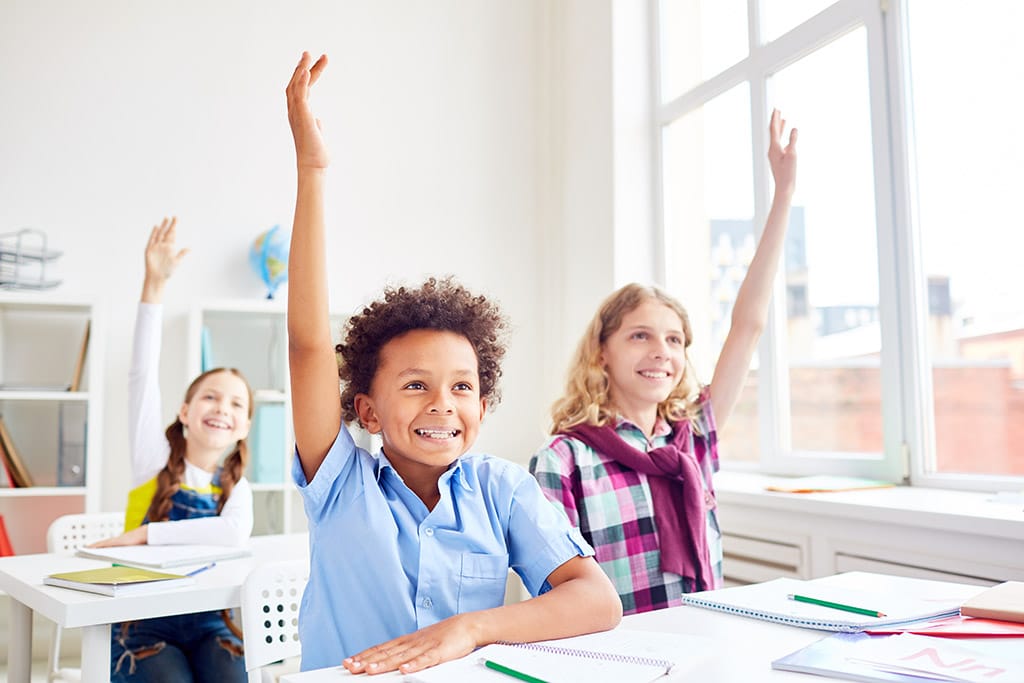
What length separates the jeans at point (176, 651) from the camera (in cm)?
198

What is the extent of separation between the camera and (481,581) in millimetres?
1157

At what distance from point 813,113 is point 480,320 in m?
2.09

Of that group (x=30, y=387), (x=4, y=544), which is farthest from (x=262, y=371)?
(x=4, y=544)

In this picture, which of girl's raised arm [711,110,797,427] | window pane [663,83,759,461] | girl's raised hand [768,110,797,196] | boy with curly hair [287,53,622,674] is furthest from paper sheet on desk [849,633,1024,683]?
window pane [663,83,759,461]

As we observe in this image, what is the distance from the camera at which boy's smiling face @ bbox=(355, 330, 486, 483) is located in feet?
3.88

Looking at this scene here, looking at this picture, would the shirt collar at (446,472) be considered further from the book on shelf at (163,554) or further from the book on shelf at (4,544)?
the book on shelf at (4,544)

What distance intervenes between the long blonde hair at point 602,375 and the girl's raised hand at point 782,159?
393 mm

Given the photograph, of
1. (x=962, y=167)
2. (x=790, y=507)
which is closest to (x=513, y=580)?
(x=790, y=507)

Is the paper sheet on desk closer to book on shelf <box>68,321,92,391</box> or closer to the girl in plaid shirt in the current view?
the girl in plaid shirt

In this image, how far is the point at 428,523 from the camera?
115cm

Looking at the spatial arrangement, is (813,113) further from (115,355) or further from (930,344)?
(115,355)

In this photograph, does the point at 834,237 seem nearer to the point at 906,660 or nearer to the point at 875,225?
the point at 875,225

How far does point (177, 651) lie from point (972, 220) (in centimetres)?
226

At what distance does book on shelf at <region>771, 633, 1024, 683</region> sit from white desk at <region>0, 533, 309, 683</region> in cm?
115
